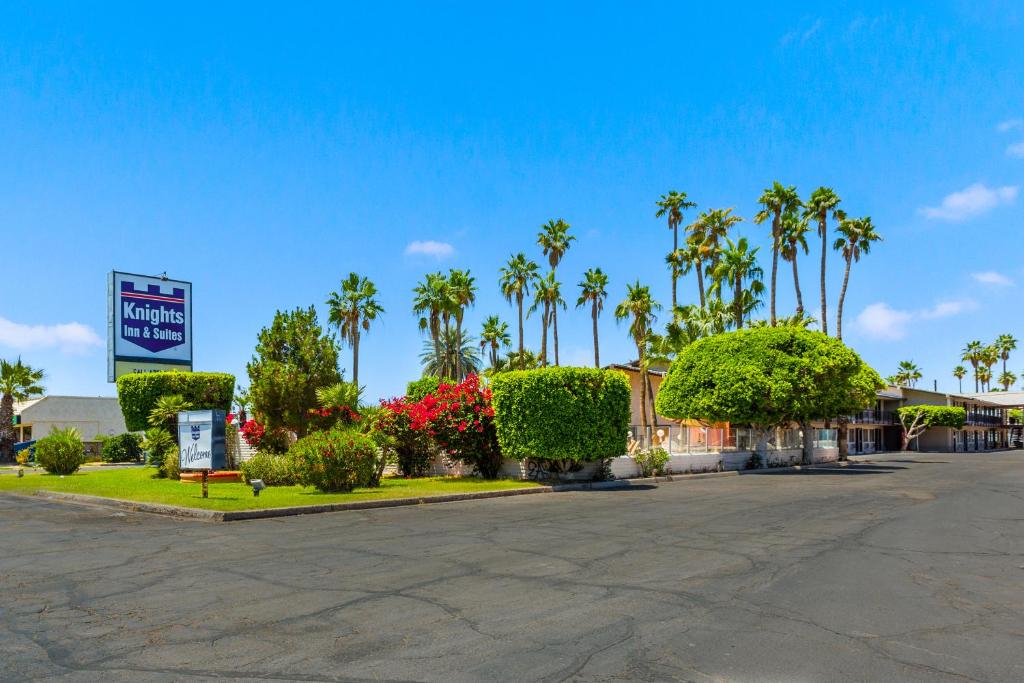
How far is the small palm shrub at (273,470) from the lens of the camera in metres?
22.9

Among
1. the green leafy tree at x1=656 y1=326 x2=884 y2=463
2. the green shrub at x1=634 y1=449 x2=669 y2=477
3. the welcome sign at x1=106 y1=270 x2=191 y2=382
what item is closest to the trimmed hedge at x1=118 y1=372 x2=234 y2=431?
the welcome sign at x1=106 y1=270 x2=191 y2=382

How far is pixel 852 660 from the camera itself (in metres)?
5.64

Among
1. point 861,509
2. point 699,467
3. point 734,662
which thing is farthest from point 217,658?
point 699,467

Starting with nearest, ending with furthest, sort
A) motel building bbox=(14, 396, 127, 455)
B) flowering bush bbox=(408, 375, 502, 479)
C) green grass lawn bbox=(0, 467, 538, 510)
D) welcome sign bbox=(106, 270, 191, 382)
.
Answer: green grass lawn bbox=(0, 467, 538, 510)
flowering bush bbox=(408, 375, 502, 479)
welcome sign bbox=(106, 270, 191, 382)
motel building bbox=(14, 396, 127, 455)

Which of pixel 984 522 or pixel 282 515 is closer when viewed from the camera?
pixel 984 522

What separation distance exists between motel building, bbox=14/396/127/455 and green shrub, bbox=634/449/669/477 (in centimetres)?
4783

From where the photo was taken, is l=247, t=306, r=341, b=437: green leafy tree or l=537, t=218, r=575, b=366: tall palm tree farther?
l=537, t=218, r=575, b=366: tall palm tree

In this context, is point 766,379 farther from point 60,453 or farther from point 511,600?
point 511,600

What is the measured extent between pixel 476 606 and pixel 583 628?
1.27m

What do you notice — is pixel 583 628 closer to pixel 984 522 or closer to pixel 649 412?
pixel 984 522

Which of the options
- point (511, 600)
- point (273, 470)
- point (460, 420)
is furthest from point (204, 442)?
point (511, 600)

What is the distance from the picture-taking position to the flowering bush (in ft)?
83.9

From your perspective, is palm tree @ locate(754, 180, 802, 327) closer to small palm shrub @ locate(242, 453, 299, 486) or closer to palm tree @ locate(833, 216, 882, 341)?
palm tree @ locate(833, 216, 882, 341)

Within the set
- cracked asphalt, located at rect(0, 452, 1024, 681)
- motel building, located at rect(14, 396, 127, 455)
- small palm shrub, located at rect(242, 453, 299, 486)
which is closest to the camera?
cracked asphalt, located at rect(0, 452, 1024, 681)
